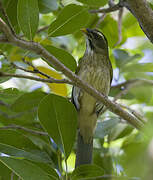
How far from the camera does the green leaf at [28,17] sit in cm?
187

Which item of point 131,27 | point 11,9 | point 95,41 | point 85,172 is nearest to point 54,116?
point 85,172

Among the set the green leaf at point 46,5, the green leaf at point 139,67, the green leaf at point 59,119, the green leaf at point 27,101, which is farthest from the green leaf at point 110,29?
the green leaf at point 59,119

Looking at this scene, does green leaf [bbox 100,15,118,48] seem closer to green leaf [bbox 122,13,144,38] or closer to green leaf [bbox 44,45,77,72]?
green leaf [bbox 122,13,144,38]

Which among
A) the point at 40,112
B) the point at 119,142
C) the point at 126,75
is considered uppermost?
the point at 40,112

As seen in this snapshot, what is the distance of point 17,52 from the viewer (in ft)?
11.4

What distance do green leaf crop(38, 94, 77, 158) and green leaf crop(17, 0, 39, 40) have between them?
46cm

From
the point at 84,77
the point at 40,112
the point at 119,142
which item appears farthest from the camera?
the point at 119,142

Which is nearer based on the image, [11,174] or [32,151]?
[11,174]

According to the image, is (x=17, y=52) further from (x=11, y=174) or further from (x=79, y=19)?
(x=11, y=174)

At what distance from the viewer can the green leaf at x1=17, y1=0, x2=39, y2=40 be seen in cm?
187

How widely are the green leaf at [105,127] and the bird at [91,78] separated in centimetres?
18

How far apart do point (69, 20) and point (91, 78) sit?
1.11 metres

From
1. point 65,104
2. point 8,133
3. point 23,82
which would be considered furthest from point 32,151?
point 23,82

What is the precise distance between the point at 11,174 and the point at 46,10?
4.88 ft
